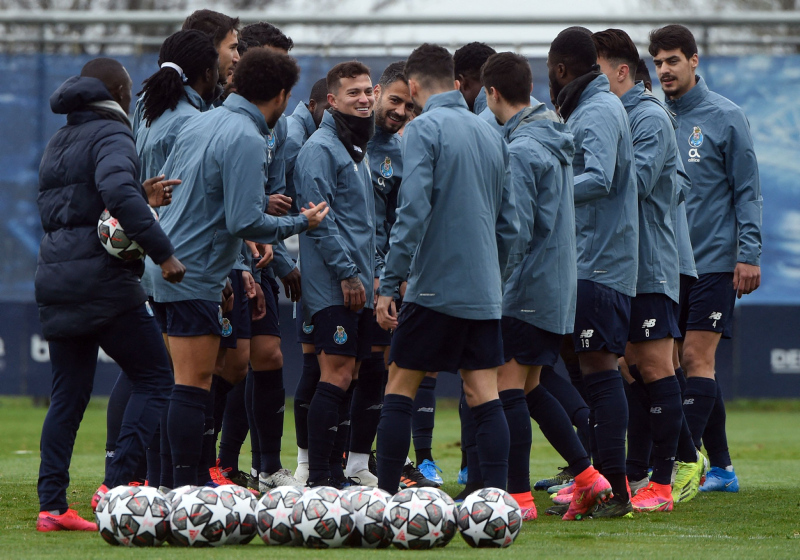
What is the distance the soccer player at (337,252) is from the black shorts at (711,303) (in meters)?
2.15

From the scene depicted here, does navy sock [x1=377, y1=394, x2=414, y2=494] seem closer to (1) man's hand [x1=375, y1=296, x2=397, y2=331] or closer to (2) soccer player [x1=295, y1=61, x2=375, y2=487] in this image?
(1) man's hand [x1=375, y1=296, x2=397, y2=331]

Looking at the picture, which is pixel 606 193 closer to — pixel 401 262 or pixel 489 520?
pixel 401 262

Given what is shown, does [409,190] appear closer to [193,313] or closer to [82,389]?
[193,313]

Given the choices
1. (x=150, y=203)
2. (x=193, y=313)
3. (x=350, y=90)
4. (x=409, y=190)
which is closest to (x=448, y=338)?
(x=409, y=190)

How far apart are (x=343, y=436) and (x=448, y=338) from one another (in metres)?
2.13

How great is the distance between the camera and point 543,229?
6.15 metres

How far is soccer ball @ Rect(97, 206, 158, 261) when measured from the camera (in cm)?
547

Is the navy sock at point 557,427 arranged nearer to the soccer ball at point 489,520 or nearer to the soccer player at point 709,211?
the soccer ball at point 489,520

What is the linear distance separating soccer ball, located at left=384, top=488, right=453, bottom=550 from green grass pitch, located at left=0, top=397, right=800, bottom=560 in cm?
7

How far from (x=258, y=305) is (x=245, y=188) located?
4.88ft

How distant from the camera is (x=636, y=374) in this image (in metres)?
7.41

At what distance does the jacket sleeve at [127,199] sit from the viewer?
5348 mm

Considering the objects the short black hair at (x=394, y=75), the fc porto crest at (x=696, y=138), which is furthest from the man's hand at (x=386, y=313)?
the fc porto crest at (x=696, y=138)

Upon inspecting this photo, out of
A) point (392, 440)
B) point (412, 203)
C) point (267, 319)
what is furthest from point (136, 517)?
point (267, 319)
